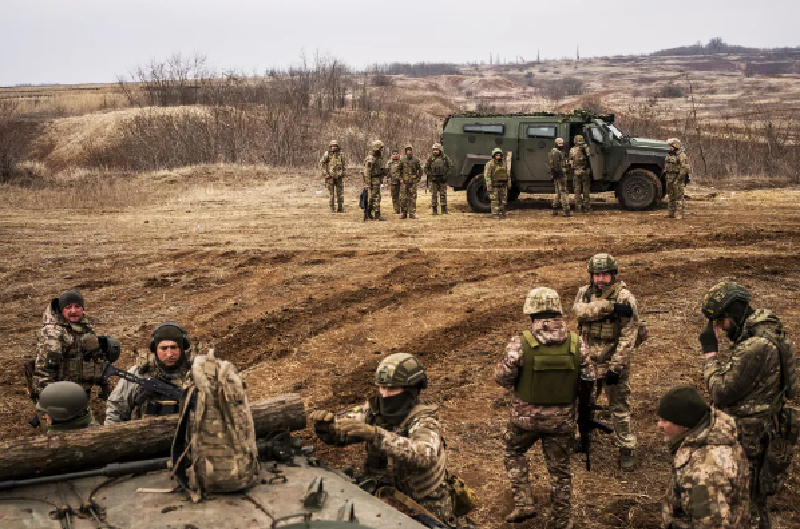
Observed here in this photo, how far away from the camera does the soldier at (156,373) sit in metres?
5.54

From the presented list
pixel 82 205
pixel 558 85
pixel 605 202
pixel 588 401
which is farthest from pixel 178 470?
pixel 558 85

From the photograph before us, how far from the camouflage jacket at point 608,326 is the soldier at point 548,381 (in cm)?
112

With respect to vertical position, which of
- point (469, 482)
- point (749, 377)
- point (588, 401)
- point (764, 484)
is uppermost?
point (749, 377)

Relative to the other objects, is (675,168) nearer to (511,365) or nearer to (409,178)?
(409,178)

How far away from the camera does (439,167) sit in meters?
18.7

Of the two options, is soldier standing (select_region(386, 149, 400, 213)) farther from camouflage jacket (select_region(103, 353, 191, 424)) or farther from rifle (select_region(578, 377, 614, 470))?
camouflage jacket (select_region(103, 353, 191, 424))

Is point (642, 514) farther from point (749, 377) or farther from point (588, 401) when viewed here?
point (749, 377)

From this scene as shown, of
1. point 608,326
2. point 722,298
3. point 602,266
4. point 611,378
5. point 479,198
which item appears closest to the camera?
point 722,298

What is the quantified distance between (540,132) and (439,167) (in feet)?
7.85

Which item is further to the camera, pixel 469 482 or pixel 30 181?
pixel 30 181

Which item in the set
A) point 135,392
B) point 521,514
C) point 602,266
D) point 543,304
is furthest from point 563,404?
point 135,392

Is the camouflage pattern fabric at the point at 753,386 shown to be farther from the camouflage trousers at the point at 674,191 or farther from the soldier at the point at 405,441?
the camouflage trousers at the point at 674,191

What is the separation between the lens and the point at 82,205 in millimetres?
21672

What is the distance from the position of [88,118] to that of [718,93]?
5200 centimetres
